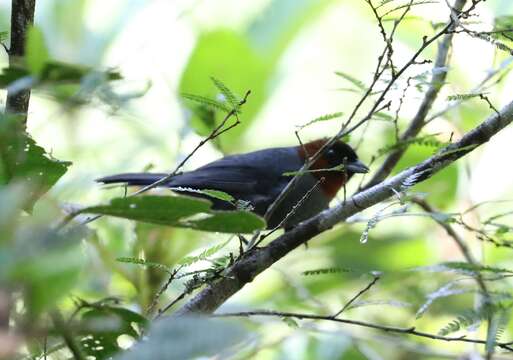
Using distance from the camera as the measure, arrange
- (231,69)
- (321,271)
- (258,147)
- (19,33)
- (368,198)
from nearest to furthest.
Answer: (19,33), (321,271), (368,198), (231,69), (258,147)

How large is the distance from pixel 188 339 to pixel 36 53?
2.42ft

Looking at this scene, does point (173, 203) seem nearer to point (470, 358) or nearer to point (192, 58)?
point (470, 358)

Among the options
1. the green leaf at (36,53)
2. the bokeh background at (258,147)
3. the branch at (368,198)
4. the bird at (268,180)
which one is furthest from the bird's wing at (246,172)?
the green leaf at (36,53)

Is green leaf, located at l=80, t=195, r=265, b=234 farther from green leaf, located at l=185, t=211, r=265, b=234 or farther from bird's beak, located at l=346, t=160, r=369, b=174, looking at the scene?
bird's beak, located at l=346, t=160, r=369, b=174

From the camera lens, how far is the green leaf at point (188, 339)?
0.76m

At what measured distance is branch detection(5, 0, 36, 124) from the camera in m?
1.59

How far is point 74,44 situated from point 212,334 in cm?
362

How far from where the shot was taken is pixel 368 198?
2.01 metres

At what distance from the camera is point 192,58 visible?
3.55 m

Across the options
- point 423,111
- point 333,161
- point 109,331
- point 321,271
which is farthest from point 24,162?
point 333,161

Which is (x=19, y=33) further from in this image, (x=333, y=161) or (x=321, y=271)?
(x=333, y=161)

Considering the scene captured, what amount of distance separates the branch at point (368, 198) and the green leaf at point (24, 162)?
490mm

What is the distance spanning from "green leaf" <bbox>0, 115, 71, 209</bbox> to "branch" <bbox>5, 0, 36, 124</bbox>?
0.19 meters

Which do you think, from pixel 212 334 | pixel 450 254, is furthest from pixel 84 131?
pixel 212 334
